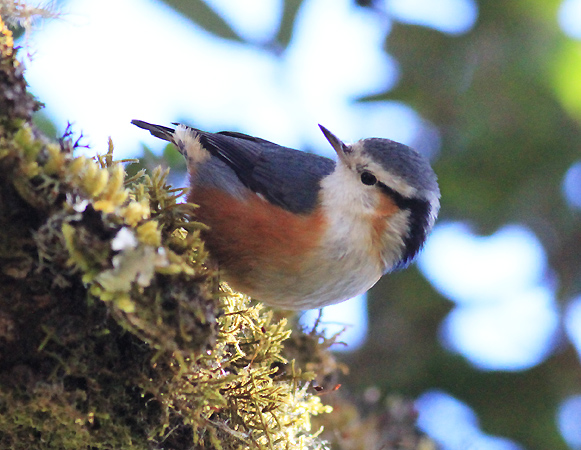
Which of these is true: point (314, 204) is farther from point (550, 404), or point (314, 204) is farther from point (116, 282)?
point (550, 404)

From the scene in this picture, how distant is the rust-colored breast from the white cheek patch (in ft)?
1.61

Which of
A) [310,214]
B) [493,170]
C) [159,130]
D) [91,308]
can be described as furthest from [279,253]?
[493,170]

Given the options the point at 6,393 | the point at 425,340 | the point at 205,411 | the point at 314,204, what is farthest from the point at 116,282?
the point at 425,340

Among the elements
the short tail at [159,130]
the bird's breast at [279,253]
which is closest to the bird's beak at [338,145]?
the bird's breast at [279,253]

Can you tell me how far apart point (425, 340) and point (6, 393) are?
12.2 ft

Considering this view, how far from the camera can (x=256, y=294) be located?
2.66 meters

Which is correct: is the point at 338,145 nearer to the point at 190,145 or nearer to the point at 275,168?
the point at 275,168

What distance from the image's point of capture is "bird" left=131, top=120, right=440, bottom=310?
2.62 metres

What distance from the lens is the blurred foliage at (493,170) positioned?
464 centimetres

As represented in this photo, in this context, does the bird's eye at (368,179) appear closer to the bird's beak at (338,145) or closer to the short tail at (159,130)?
the bird's beak at (338,145)

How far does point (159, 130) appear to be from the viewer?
11.0ft

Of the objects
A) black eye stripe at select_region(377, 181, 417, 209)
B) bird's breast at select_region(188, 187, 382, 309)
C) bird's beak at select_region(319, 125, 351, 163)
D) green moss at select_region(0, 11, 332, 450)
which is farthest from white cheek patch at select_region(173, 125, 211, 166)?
green moss at select_region(0, 11, 332, 450)

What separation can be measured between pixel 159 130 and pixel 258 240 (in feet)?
3.64

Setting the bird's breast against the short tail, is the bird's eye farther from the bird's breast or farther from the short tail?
the short tail
